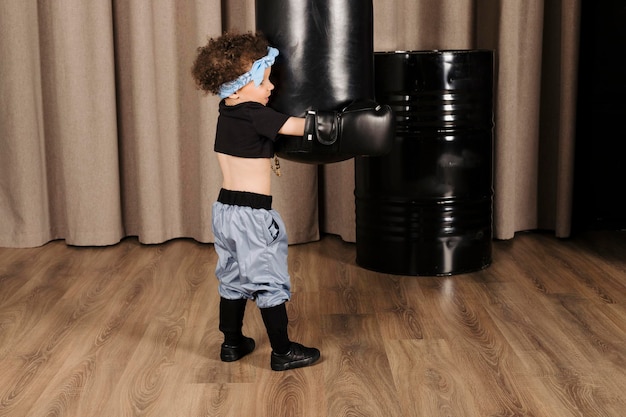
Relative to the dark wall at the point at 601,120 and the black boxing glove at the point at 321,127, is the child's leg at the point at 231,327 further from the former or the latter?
the dark wall at the point at 601,120

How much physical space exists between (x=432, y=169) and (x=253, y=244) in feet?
3.19

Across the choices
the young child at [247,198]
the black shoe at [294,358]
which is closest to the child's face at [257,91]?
the young child at [247,198]

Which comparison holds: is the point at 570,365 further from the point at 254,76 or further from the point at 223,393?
the point at 254,76

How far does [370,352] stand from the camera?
2.42 metres

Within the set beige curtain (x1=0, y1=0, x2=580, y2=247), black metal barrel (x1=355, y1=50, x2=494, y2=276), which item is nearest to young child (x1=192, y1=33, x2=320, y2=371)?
black metal barrel (x1=355, y1=50, x2=494, y2=276)

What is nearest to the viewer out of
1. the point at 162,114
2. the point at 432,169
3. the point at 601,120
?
the point at 432,169

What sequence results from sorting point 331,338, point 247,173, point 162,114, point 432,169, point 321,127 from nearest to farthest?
point 321,127 < point 247,173 < point 331,338 < point 432,169 < point 162,114

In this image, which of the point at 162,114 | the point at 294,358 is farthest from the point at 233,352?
the point at 162,114

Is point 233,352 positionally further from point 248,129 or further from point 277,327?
point 248,129

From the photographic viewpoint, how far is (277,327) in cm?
232

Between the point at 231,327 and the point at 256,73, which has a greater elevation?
the point at 256,73

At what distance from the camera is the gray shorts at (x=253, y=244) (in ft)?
7.59

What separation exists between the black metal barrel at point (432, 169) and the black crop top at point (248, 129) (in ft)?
2.85

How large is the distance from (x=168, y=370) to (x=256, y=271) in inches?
13.4
